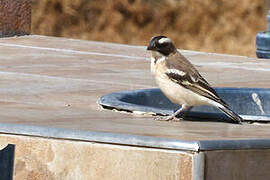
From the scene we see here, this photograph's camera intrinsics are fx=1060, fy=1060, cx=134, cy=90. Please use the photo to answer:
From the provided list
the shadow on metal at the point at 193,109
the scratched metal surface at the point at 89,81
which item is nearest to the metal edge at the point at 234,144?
the scratched metal surface at the point at 89,81

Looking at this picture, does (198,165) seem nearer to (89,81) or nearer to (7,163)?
(7,163)

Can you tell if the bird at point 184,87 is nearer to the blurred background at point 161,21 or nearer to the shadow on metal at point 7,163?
the shadow on metal at point 7,163

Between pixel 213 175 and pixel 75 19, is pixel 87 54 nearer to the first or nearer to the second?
pixel 213 175

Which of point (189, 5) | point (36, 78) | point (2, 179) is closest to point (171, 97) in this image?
point (2, 179)

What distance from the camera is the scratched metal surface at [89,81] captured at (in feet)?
22.2

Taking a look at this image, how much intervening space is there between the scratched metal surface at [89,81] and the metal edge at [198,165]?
323 mm

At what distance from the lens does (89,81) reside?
986 cm

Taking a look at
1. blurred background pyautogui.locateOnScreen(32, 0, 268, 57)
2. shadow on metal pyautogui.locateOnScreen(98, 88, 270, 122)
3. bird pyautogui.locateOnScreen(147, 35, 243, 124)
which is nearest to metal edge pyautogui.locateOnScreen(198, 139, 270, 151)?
bird pyautogui.locateOnScreen(147, 35, 243, 124)

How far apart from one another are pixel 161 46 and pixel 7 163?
179cm

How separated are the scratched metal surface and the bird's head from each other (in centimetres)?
49

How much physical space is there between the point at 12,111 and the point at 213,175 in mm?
1978

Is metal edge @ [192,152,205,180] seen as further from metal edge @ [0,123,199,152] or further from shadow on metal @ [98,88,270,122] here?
shadow on metal @ [98,88,270,122]

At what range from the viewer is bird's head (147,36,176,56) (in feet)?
25.1

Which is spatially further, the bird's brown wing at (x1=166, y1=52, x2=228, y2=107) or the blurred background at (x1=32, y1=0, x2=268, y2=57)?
the blurred background at (x1=32, y1=0, x2=268, y2=57)
